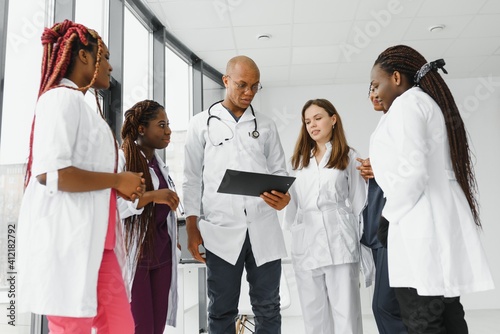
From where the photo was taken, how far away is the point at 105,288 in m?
1.12

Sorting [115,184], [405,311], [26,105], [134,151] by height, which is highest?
[26,105]

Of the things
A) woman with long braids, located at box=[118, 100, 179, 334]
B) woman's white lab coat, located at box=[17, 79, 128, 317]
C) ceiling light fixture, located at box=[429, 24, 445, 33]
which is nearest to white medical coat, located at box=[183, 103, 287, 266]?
woman with long braids, located at box=[118, 100, 179, 334]

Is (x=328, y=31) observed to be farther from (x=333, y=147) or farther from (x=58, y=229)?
(x=58, y=229)

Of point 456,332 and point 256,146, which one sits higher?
point 256,146

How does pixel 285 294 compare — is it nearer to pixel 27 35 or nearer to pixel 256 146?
pixel 256 146

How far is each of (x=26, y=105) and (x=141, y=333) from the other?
112 cm

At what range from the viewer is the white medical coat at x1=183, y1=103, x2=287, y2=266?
66.4 inches

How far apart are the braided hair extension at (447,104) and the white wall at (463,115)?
3562mm

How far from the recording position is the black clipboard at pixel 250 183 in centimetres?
146

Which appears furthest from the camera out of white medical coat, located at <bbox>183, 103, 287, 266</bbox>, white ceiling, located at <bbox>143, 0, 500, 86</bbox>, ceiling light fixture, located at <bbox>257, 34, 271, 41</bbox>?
ceiling light fixture, located at <bbox>257, 34, 271, 41</bbox>

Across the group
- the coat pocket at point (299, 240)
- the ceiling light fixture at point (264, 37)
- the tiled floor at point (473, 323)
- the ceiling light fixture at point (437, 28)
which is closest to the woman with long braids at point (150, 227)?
the coat pocket at point (299, 240)

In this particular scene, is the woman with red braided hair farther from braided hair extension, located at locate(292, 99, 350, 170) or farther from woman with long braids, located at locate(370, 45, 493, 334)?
braided hair extension, located at locate(292, 99, 350, 170)

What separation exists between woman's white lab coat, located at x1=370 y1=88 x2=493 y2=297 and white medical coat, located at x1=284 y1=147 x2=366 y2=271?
0.62 meters

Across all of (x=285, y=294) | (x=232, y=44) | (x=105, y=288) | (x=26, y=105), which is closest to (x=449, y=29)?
(x=232, y=44)
